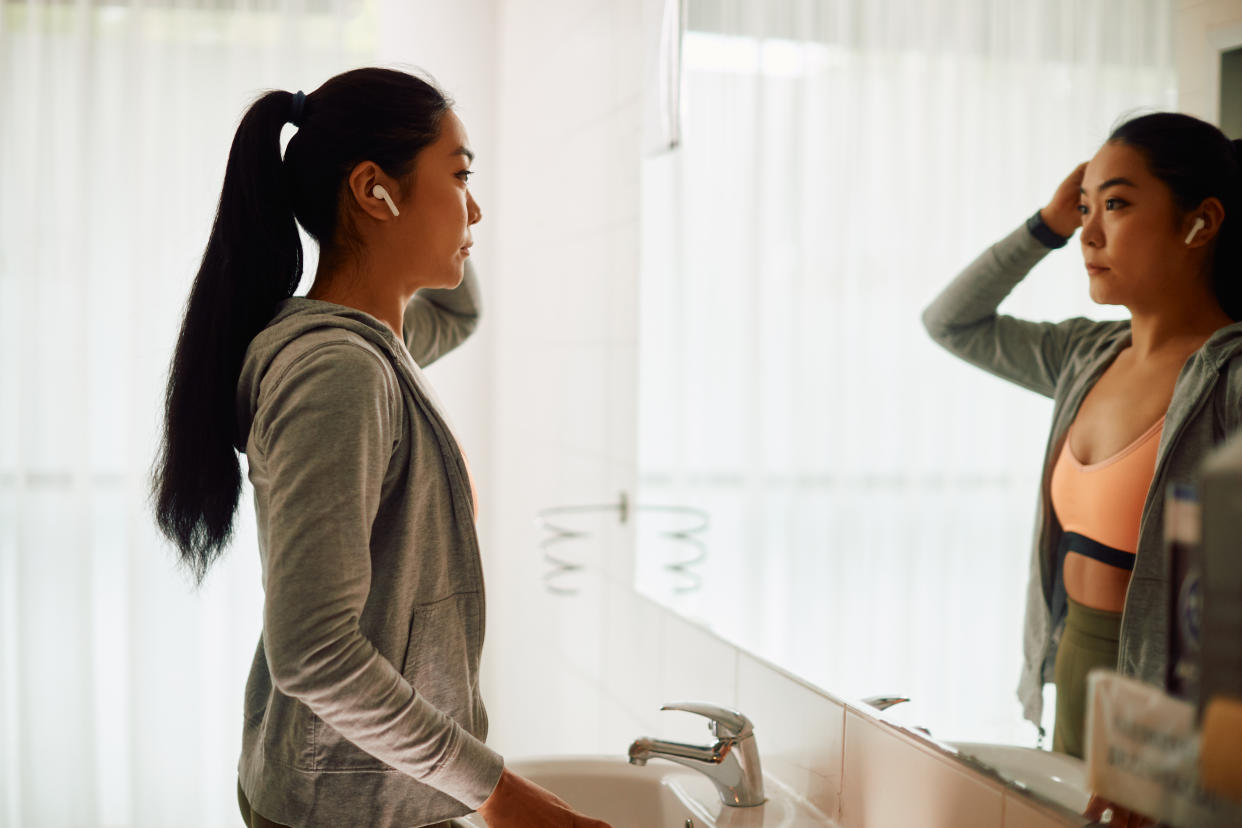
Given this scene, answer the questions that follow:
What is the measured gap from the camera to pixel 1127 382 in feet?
2.80

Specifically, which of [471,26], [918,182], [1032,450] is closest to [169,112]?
[471,26]

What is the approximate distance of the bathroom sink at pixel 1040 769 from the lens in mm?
Result: 825

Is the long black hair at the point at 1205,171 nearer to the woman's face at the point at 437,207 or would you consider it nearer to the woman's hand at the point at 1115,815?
the woman's hand at the point at 1115,815

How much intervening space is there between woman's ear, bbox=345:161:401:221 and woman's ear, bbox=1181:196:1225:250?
756 mm

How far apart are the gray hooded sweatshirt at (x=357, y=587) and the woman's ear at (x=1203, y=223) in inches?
27.0

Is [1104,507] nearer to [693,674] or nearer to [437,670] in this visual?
[437,670]

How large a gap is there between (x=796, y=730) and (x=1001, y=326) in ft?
1.82

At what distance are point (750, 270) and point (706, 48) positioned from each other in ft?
1.26

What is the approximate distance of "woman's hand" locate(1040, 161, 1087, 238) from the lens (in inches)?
36.9

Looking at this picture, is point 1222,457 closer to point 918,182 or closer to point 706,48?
point 918,182

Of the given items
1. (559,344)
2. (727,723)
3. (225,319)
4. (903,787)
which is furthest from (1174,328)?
(559,344)

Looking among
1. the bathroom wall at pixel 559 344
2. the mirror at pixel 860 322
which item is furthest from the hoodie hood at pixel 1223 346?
the bathroom wall at pixel 559 344

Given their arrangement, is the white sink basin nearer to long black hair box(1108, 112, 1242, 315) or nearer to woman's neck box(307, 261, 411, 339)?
woman's neck box(307, 261, 411, 339)

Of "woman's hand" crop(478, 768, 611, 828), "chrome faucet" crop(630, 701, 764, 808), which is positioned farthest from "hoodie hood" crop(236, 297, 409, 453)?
"chrome faucet" crop(630, 701, 764, 808)
